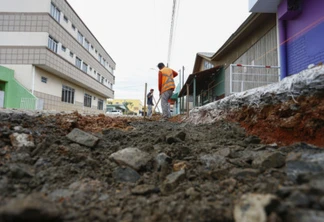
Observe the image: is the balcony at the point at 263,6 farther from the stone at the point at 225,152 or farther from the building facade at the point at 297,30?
the stone at the point at 225,152

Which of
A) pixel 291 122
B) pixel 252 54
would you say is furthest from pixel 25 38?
pixel 291 122

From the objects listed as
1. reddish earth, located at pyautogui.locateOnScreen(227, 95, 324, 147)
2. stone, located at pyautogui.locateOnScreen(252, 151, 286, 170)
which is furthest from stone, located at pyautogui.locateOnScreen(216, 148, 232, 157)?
reddish earth, located at pyautogui.locateOnScreen(227, 95, 324, 147)

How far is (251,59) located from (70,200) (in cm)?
856

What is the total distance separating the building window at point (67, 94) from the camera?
20062mm

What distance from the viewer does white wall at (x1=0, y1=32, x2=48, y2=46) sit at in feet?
51.6

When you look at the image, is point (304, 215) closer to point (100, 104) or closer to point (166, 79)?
point (166, 79)

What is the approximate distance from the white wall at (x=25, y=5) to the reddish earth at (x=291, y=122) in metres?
19.4

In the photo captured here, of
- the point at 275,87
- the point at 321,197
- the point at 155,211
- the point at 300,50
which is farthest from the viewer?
the point at 300,50

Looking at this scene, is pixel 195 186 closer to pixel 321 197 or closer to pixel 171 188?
pixel 171 188

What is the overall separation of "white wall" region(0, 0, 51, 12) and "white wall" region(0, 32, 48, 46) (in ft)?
6.79

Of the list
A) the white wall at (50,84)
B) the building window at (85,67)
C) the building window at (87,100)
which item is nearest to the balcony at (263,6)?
the white wall at (50,84)

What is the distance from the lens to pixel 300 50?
534 centimetres

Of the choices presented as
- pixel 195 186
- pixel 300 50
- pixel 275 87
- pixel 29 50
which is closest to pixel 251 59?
pixel 300 50

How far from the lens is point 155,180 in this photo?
1.69 metres
